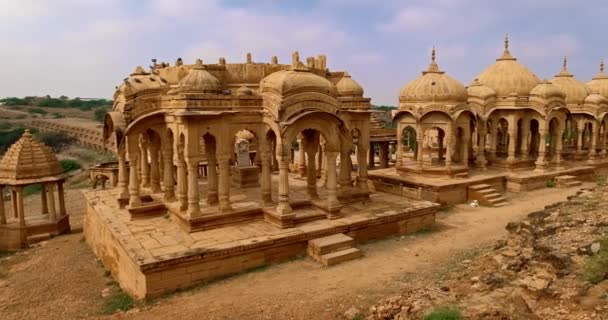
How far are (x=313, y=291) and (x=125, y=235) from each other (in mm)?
5461

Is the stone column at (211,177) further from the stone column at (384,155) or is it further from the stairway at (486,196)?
the stone column at (384,155)

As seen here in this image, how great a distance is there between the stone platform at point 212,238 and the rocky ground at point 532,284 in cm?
328

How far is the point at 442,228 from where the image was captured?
563 inches

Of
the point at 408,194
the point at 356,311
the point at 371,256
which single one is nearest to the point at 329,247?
the point at 371,256

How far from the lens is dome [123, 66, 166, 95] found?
13.6m

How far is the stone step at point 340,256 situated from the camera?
35.7 ft

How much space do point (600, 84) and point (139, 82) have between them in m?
26.3

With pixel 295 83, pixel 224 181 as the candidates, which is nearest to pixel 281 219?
pixel 224 181

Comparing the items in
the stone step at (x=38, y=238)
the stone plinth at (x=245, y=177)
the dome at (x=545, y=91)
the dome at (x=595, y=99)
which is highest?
the dome at (x=545, y=91)

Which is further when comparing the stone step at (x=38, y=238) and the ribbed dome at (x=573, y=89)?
the ribbed dome at (x=573, y=89)

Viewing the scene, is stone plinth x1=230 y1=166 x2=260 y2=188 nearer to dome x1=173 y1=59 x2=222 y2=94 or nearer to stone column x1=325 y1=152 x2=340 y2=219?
dome x1=173 y1=59 x2=222 y2=94

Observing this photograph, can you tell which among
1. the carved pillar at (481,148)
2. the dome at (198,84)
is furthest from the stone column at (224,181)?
the carved pillar at (481,148)

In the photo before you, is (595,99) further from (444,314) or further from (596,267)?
(444,314)

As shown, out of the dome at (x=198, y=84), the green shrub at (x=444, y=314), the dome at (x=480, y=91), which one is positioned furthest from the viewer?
the dome at (x=480, y=91)
